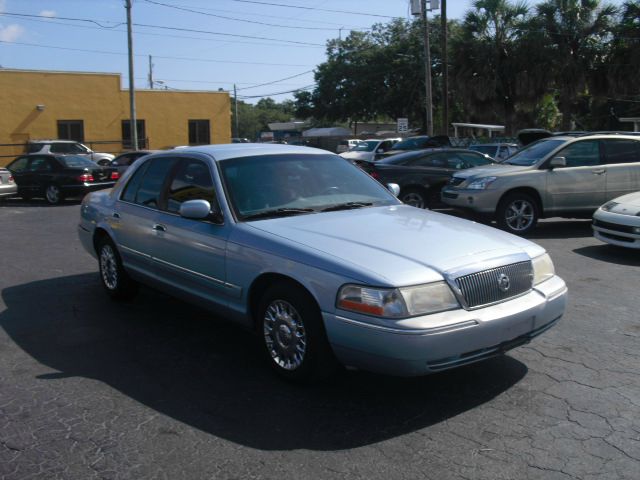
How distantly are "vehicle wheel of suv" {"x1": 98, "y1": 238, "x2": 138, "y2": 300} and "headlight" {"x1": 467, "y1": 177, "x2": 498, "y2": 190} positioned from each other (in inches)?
249

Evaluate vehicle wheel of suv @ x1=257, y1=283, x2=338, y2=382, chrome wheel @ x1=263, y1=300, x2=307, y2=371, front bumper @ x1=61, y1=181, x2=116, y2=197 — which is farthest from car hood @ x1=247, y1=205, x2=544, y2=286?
front bumper @ x1=61, y1=181, x2=116, y2=197

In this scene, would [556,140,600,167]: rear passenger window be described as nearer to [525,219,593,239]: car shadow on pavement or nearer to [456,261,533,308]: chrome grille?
[525,219,593,239]: car shadow on pavement

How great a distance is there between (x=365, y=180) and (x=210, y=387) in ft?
7.65

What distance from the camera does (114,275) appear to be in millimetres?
6602

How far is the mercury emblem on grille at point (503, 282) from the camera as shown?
A: 415cm

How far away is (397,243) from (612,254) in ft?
19.6

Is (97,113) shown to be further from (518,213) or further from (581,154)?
(581,154)

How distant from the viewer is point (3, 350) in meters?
5.24

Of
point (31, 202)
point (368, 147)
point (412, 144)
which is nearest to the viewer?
point (31, 202)

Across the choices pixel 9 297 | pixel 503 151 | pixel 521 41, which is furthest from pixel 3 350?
pixel 521 41

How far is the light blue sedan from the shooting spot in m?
3.85

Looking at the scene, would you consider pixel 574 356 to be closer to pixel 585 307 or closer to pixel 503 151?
A: pixel 585 307

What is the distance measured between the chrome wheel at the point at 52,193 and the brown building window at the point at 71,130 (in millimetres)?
16021

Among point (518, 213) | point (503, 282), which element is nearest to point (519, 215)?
point (518, 213)
